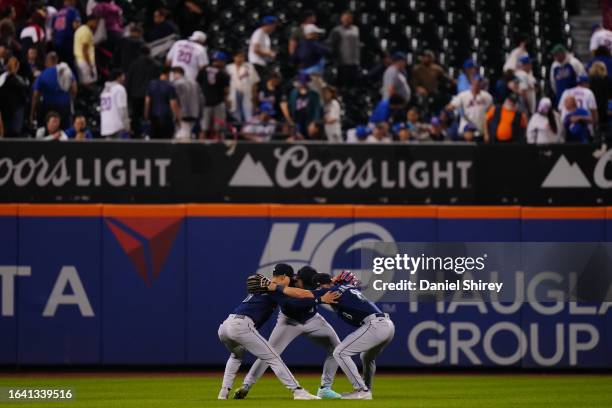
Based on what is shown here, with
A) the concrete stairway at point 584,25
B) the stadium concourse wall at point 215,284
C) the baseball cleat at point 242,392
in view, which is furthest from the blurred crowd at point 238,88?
the baseball cleat at point 242,392

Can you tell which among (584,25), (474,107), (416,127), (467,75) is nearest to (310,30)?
(467,75)

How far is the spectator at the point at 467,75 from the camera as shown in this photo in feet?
79.2

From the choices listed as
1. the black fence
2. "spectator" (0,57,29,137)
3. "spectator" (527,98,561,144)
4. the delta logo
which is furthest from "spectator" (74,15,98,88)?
"spectator" (527,98,561,144)

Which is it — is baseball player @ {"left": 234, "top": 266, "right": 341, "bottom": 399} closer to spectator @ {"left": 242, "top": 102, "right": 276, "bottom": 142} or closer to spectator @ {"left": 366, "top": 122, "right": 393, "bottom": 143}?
spectator @ {"left": 242, "top": 102, "right": 276, "bottom": 142}

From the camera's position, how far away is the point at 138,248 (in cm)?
2100

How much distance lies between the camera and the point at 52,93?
2194 centimetres

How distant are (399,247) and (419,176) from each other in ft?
3.88

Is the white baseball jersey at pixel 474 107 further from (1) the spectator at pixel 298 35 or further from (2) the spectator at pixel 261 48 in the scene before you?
(2) the spectator at pixel 261 48

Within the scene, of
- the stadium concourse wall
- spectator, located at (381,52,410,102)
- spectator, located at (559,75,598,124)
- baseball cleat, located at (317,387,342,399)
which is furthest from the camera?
spectator, located at (381,52,410,102)

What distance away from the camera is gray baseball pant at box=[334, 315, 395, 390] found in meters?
16.0

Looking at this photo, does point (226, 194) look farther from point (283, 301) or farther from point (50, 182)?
point (283, 301)

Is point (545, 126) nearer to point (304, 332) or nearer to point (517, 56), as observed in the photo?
point (517, 56)

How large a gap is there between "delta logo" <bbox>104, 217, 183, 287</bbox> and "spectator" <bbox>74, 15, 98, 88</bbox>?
12.2ft

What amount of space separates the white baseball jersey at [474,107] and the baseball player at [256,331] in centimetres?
757
